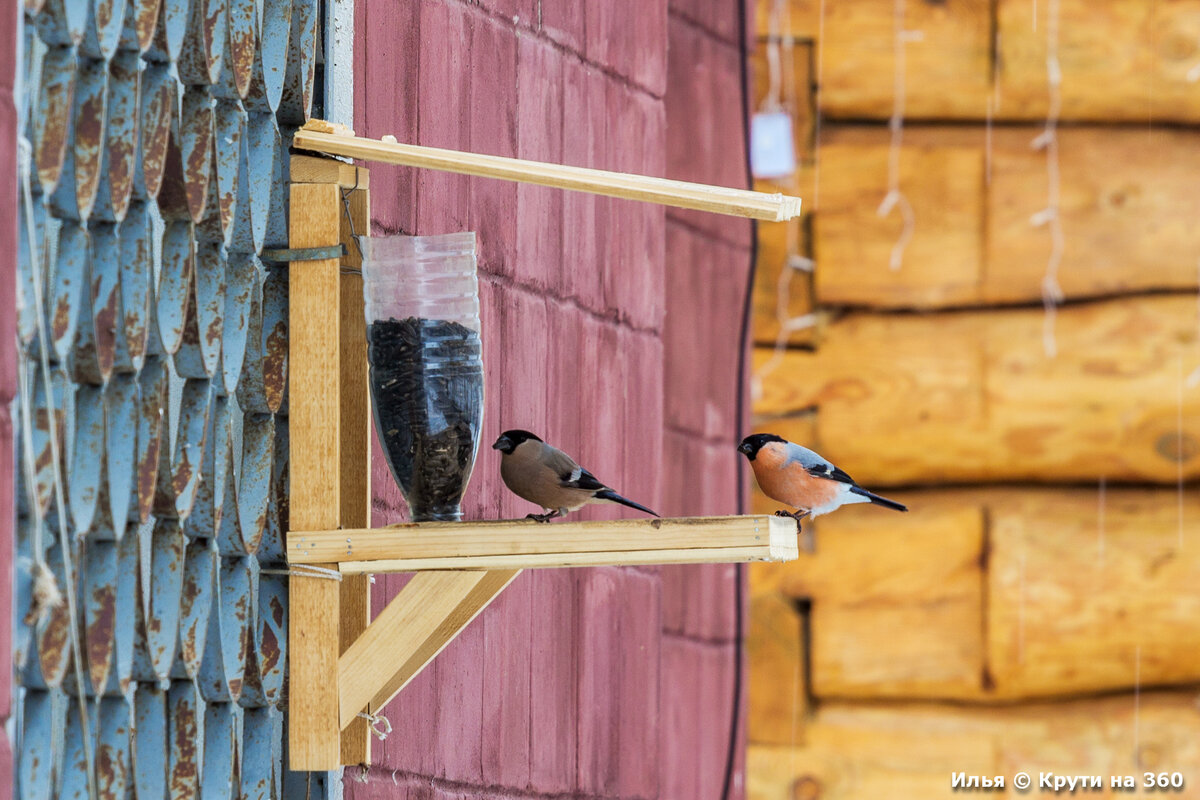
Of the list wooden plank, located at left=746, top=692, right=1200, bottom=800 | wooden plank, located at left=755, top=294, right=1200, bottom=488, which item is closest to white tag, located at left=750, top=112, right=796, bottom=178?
wooden plank, located at left=755, top=294, right=1200, bottom=488

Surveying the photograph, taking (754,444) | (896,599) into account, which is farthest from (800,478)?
(896,599)

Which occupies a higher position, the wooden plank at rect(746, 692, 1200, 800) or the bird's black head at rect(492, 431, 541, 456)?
the bird's black head at rect(492, 431, 541, 456)

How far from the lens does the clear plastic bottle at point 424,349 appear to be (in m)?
1.87

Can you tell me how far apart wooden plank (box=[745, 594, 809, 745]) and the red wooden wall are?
9.0 inches

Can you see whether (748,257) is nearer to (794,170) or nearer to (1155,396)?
(794,170)

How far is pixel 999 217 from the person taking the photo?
4.39 metres

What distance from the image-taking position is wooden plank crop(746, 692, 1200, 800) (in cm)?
432

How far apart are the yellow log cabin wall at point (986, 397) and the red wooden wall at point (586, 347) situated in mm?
265

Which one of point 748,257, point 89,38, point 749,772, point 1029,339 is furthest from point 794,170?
point 89,38

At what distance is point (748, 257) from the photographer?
4.31 meters

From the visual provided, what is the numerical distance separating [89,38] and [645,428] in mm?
2013

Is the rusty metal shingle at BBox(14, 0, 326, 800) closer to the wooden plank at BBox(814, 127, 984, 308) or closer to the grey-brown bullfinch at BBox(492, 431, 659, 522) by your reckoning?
the grey-brown bullfinch at BBox(492, 431, 659, 522)

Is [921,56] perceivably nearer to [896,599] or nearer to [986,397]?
[986,397]

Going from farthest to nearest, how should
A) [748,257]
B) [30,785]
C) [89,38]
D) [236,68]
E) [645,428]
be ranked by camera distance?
[748,257]
[645,428]
[236,68]
[89,38]
[30,785]
